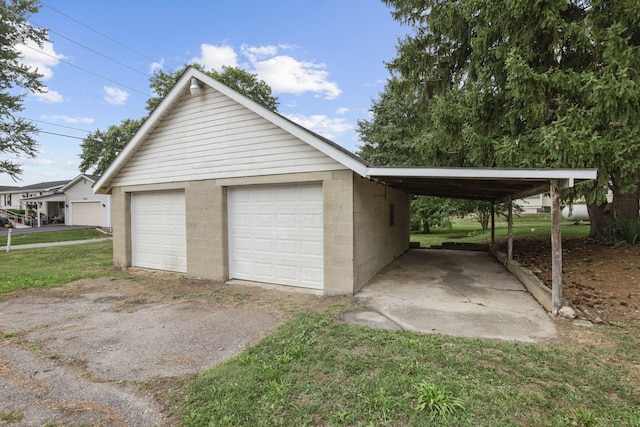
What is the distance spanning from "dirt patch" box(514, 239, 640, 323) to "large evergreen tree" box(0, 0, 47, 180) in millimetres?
26335

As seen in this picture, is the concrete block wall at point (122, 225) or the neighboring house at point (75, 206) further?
the neighboring house at point (75, 206)

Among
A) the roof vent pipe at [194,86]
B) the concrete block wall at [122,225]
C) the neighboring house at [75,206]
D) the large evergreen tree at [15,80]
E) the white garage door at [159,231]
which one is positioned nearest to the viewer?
the roof vent pipe at [194,86]

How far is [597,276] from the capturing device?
631 centimetres

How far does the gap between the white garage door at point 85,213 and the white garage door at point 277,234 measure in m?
24.5

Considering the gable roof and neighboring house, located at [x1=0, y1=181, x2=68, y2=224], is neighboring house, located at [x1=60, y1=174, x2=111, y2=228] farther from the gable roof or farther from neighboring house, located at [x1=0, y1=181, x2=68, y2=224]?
the gable roof

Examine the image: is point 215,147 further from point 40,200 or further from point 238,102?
point 40,200

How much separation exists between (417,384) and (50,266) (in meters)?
11.5

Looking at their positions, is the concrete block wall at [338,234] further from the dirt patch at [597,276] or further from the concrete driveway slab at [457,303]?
the dirt patch at [597,276]

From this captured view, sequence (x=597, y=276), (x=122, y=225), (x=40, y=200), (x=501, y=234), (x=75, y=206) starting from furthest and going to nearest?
1. (x=40, y=200)
2. (x=75, y=206)
3. (x=501, y=234)
4. (x=122, y=225)
5. (x=597, y=276)

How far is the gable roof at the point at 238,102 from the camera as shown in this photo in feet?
18.1

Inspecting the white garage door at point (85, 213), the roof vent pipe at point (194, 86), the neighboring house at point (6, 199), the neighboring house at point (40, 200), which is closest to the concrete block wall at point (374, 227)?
the roof vent pipe at point (194, 86)

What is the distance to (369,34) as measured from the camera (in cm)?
1223

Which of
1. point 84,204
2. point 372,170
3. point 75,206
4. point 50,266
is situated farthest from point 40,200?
point 372,170

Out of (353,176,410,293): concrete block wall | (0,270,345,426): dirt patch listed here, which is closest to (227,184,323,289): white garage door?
(0,270,345,426): dirt patch
